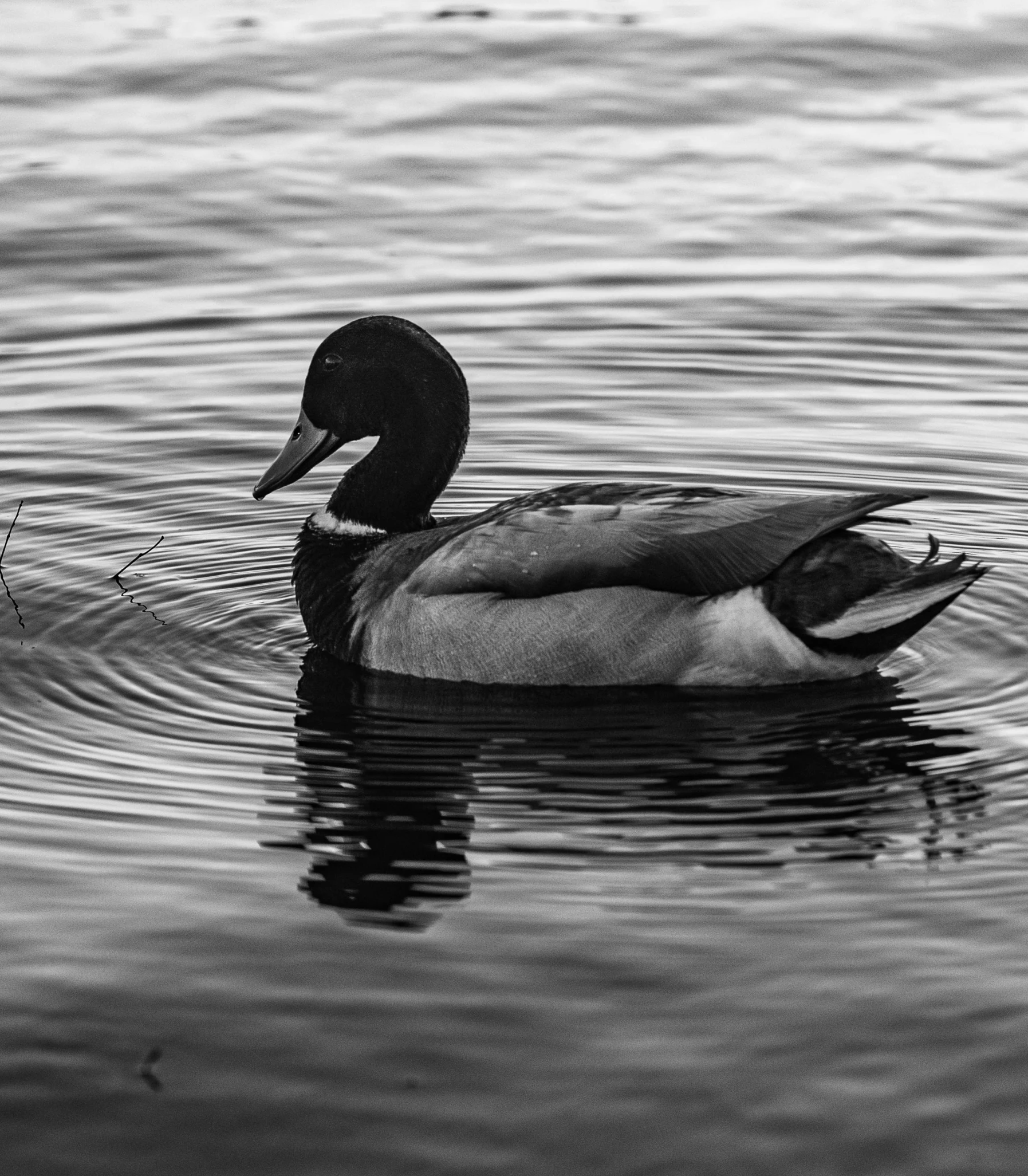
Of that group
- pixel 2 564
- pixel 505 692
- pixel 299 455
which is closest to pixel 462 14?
pixel 299 455

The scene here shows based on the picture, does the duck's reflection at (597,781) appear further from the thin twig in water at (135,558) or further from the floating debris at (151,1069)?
the thin twig in water at (135,558)

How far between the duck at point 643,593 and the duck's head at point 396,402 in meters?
0.44

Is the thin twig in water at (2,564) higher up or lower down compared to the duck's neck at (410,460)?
lower down

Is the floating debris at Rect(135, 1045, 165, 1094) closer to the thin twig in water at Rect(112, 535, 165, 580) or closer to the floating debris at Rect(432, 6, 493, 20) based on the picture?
the thin twig in water at Rect(112, 535, 165, 580)

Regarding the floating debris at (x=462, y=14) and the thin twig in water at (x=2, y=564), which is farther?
the floating debris at (x=462, y=14)

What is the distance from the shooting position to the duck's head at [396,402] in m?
9.38

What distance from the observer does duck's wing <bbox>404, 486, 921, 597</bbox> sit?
8352 millimetres

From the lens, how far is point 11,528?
1034cm

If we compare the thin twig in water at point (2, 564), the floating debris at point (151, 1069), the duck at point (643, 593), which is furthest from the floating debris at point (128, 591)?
the floating debris at point (151, 1069)

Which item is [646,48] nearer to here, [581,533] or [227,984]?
[581,533]

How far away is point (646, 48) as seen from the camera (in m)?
19.6

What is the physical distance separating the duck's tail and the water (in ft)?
0.86

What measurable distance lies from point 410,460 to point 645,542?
144 cm

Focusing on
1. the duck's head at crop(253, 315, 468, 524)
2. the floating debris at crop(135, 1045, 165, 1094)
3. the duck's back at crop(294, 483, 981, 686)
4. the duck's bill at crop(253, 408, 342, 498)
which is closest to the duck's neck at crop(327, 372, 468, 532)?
the duck's head at crop(253, 315, 468, 524)
